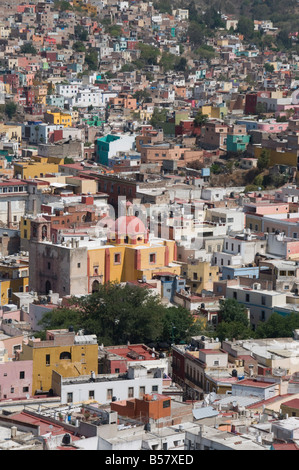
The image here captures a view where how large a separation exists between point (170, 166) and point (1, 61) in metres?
32.0

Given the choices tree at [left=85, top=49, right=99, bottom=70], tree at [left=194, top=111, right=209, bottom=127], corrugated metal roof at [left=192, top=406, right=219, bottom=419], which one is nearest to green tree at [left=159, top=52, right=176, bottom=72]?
tree at [left=85, top=49, right=99, bottom=70]

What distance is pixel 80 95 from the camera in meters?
70.3

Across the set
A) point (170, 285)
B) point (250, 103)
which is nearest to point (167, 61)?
point (250, 103)

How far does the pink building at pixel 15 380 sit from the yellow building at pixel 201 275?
8.97m

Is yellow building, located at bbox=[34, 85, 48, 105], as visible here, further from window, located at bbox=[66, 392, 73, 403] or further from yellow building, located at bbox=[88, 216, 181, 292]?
window, located at bbox=[66, 392, 73, 403]

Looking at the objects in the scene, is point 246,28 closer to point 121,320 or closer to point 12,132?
point 12,132

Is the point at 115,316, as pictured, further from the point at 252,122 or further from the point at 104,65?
the point at 104,65

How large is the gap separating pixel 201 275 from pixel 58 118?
28.8 m

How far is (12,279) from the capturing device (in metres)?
35.1

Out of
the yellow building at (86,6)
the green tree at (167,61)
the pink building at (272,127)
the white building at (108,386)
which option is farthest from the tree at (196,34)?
the white building at (108,386)

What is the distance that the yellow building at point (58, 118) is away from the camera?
203 feet
